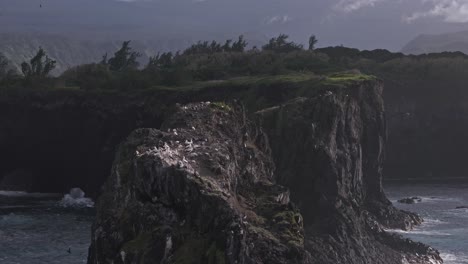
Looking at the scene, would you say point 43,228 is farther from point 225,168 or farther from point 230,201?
point 230,201

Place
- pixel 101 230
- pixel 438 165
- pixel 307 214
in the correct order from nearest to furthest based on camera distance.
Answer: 1. pixel 101 230
2. pixel 307 214
3. pixel 438 165

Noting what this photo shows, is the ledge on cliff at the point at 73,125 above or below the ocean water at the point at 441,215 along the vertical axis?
above

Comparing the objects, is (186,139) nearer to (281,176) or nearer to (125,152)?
(125,152)

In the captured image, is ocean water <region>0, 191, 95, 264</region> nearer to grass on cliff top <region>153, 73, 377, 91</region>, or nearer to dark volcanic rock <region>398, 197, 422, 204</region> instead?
grass on cliff top <region>153, 73, 377, 91</region>

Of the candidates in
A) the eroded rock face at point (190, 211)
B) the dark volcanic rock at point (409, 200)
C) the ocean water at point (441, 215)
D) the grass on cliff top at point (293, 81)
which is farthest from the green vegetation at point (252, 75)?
the eroded rock face at point (190, 211)

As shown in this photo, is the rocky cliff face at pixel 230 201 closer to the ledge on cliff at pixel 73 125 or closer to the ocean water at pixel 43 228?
the ocean water at pixel 43 228

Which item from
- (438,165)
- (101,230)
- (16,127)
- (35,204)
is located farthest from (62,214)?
(438,165)
